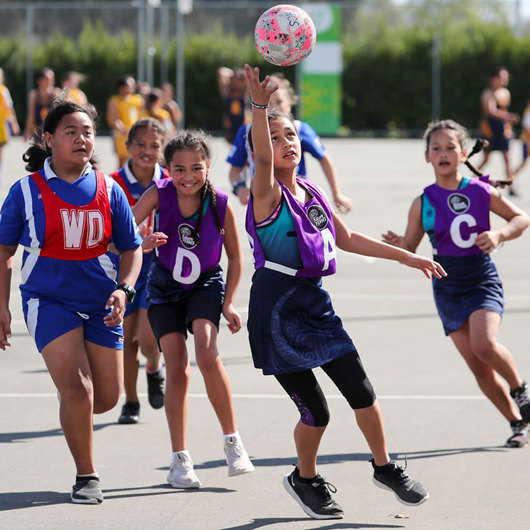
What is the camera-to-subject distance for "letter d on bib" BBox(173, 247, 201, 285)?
6184 millimetres

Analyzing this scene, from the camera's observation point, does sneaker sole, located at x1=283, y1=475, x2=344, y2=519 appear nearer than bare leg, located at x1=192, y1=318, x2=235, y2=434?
Yes

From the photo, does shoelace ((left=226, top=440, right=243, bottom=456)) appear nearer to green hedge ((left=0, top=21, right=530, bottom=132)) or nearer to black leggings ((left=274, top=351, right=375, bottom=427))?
black leggings ((left=274, top=351, right=375, bottom=427))

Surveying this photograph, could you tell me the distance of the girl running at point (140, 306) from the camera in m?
7.27

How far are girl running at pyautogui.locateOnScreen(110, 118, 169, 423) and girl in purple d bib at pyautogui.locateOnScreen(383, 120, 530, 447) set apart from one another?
159 cm

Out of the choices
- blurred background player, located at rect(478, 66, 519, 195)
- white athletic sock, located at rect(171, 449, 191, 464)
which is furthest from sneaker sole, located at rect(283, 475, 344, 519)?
blurred background player, located at rect(478, 66, 519, 195)

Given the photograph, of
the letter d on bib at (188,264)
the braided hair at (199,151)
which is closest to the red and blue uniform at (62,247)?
the letter d on bib at (188,264)

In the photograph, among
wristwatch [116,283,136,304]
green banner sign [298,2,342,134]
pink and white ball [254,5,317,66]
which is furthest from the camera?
green banner sign [298,2,342,134]

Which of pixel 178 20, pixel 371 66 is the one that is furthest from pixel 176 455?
pixel 371 66

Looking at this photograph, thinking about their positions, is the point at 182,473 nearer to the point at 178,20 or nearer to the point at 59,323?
the point at 59,323

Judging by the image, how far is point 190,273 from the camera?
619cm

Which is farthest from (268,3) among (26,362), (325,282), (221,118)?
(26,362)

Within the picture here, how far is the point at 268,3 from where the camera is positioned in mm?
40719

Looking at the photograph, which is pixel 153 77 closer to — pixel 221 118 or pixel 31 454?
pixel 221 118

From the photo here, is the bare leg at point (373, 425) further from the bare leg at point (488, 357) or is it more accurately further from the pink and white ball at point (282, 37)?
the pink and white ball at point (282, 37)
